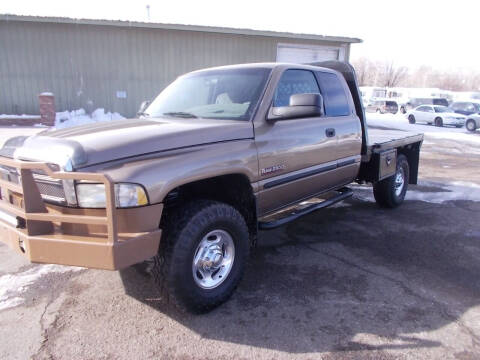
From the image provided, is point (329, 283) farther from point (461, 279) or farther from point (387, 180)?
point (387, 180)

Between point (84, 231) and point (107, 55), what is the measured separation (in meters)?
15.1

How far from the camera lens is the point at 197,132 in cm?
292

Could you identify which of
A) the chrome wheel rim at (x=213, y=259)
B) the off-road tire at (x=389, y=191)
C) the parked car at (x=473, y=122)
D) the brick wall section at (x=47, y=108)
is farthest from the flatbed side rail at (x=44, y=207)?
the parked car at (x=473, y=122)

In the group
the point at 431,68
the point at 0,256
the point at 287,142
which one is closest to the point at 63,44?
the point at 0,256

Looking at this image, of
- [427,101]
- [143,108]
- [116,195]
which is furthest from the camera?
[427,101]

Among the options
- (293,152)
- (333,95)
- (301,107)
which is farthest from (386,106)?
(301,107)

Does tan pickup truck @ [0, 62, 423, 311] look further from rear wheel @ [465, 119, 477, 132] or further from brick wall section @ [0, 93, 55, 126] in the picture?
rear wheel @ [465, 119, 477, 132]

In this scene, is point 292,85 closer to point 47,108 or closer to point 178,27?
point 47,108

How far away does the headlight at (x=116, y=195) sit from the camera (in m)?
2.41

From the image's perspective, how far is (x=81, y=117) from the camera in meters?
15.8

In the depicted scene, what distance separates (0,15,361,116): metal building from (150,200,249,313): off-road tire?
14.6 m

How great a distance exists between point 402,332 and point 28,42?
1699 centimetres

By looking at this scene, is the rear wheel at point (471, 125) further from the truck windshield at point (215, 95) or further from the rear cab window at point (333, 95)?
Result: the truck windshield at point (215, 95)

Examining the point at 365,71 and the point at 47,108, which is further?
the point at 365,71
